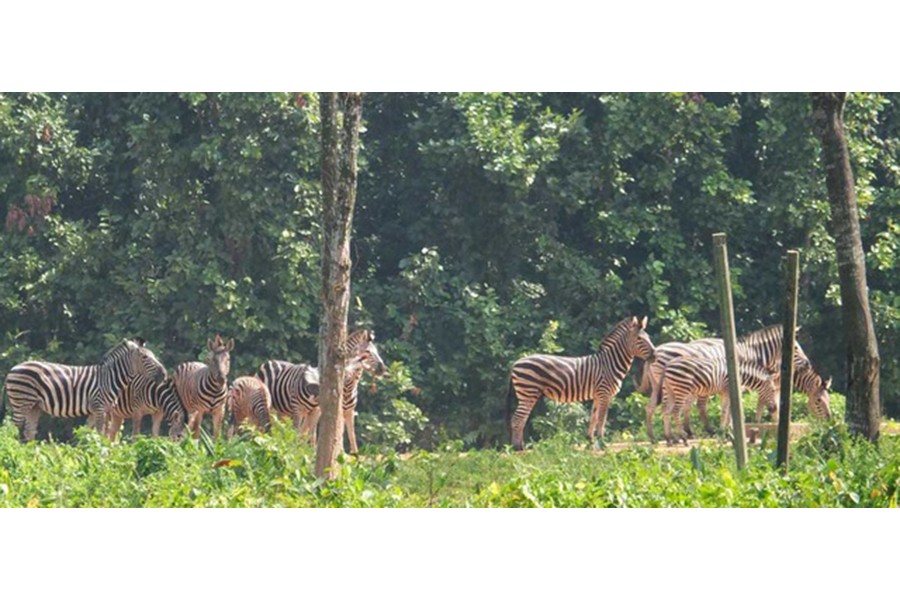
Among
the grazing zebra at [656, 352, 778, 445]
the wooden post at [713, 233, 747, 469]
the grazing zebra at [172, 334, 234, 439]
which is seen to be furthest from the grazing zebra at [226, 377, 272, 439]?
the wooden post at [713, 233, 747, 469]

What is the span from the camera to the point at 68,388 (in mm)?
21922

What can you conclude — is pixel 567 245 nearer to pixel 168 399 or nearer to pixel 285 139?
pixel 285 139

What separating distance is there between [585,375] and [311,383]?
367cm

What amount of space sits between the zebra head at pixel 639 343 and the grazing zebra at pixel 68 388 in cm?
630

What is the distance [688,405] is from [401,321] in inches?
258

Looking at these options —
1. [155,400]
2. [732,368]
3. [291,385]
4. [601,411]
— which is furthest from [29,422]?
[732,368]

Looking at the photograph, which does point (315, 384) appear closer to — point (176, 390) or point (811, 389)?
point (176, 390)

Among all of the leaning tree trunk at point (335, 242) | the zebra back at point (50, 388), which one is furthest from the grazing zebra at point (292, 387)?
the leaning tree trunk at point (335, 242)

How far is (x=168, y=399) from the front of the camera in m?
21.2

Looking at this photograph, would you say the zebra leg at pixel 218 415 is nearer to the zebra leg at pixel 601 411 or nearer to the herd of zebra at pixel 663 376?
the herd of zebra at pixel 663 376

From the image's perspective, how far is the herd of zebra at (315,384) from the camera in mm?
20891

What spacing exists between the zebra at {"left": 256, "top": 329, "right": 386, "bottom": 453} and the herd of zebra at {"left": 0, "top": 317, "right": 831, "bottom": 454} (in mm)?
14

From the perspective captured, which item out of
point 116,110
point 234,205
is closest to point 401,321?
point 234,205

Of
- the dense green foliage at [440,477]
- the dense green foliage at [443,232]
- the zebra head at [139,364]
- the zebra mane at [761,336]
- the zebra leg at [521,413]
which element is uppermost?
the dense green foliage at [443,232]
